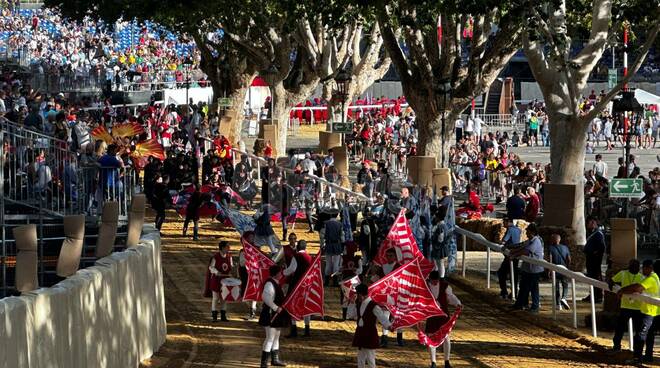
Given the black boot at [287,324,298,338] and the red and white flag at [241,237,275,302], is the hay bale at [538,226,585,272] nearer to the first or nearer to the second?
the black boot at [287,324,298,338]

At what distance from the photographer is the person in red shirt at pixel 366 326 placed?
19.3 metres

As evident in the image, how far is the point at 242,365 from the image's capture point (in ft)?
68.6

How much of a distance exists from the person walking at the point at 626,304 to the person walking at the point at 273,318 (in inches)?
189

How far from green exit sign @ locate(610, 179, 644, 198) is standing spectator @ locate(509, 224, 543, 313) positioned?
400 centimetres

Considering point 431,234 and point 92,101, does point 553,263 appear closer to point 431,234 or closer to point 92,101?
point 431,234

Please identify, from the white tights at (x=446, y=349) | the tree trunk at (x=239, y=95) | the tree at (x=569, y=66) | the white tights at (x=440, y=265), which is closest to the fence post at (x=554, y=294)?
the white tights at (x=440, y=265)


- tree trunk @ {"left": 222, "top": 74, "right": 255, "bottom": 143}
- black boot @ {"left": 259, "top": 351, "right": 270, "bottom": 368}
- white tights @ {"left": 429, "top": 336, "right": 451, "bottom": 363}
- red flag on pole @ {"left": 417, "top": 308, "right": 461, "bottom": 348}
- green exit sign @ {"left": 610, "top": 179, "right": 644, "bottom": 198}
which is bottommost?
black boot @ {"left": 259, "top": 351, "right": 270, "bottom": 368}

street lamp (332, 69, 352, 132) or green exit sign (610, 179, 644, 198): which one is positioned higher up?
street lamp (332, 69, 352, 132)

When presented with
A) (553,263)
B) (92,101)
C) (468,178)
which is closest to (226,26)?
(92,101)

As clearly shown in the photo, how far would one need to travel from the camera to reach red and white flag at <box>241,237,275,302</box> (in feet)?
77.0

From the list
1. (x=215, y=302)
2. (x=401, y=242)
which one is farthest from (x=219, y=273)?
(x=401, y=242)

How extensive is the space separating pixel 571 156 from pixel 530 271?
6.61 meters

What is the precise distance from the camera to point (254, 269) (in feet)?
77.6

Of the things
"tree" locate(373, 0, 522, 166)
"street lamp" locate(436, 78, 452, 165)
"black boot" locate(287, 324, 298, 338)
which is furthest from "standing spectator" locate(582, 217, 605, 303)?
"tree" locate(373, 0, 522, 166)
